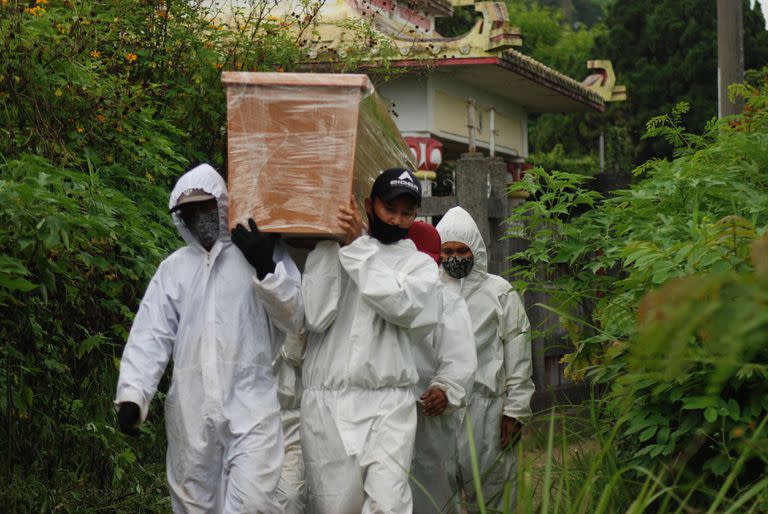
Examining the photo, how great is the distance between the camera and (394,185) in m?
5.64

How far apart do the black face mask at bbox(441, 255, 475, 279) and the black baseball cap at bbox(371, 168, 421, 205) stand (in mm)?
2080

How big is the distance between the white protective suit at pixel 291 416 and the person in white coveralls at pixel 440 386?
1.91 ft

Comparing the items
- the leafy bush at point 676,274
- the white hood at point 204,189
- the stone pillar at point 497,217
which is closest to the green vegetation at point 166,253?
the leafy bush at point 676,274

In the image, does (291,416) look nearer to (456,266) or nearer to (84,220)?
(84,220)

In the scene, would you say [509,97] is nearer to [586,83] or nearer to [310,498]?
[586,83]

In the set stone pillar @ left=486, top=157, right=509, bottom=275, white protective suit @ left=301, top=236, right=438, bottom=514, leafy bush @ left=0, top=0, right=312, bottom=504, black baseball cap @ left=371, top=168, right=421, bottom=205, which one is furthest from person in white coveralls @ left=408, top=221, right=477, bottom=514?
stone pillar @ left=486, top=157, right=509, bottom=275

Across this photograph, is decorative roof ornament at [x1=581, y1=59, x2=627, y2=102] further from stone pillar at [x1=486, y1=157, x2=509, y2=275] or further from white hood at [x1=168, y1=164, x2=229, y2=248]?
white hood at [x1=168, y1=164, x2=229, y2=248]

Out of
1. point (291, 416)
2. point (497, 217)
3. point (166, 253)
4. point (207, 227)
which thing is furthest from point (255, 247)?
point (497, 217)

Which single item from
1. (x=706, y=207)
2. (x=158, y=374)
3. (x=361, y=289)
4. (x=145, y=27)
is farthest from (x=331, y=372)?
(x=145, y=27)

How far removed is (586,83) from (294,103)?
18108 millimetres

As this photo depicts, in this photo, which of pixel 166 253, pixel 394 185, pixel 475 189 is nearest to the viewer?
pixel 394 185

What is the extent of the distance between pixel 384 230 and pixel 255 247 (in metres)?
0.80

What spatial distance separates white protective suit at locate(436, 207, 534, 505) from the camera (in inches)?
303

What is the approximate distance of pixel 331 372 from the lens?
18.5 ft
